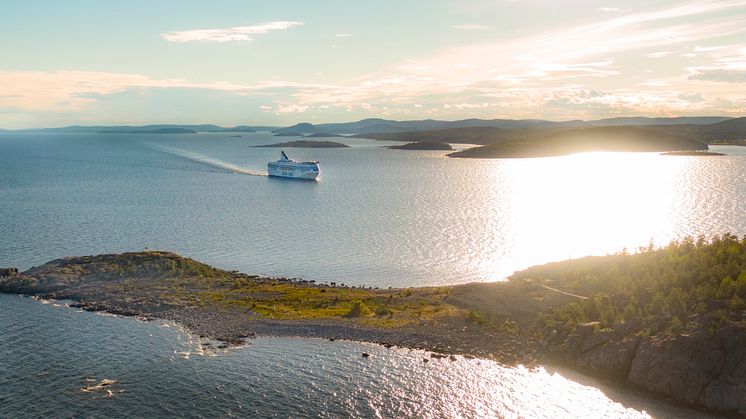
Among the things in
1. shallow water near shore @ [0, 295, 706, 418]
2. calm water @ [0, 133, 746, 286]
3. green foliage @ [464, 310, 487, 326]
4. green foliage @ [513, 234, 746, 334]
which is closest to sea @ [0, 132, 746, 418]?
shallow water near shore @ [0, 295, 706, 418]

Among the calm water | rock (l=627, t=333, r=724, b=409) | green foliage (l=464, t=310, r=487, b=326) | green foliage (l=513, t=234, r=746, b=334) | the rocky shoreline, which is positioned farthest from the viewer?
the calm water

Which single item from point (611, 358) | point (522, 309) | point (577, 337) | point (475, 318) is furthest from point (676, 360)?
point (475, 318)

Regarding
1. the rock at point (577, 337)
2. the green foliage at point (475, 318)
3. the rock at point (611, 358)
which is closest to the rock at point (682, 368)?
the rock at point (611, 358)

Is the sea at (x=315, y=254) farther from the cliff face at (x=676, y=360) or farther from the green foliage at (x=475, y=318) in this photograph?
the green foliage at (x=475, y=318)

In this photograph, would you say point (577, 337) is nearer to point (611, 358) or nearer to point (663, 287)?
point (611, 358)

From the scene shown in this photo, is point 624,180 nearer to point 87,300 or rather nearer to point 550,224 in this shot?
point 550,224

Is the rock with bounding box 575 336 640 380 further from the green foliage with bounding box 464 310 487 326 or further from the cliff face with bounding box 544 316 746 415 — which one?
the green foliage with bounding box 464 310 487 326

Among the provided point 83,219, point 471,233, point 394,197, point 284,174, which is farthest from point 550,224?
point 284,174
